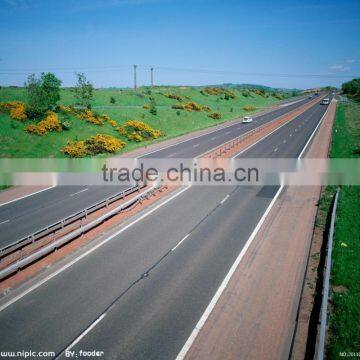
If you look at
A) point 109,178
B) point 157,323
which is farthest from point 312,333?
point 109,178

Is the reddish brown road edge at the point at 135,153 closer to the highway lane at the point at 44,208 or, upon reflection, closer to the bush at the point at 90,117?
the highway lane at the point at 44,208

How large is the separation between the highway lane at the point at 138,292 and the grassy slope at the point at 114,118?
91.8ft

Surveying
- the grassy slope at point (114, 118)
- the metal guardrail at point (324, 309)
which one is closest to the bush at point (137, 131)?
the grassy slope at point (114, 118)

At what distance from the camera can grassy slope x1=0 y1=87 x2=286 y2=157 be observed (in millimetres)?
41344

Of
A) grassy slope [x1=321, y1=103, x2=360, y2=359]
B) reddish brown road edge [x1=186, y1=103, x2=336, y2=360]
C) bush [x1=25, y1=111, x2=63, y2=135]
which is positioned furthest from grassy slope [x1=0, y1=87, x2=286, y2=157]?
reddish brown road edge [x1=186, y1=103, x2=336, y2=360]

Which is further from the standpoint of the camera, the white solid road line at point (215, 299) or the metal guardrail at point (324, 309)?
the white solid road line at point (215, 299)

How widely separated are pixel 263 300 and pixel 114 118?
5458 cm

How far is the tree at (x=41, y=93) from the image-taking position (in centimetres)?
4930

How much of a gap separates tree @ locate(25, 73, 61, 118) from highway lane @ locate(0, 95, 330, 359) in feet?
126

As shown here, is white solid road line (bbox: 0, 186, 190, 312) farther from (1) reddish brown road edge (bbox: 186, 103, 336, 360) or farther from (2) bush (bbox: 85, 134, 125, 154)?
(2) bush (bbox: 85, 134, 125, 154)

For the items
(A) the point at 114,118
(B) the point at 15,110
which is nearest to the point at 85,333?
(B) the point at 15,110

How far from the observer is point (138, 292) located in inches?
474

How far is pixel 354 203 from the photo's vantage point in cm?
2041

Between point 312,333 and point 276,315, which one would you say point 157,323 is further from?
point 312,333
